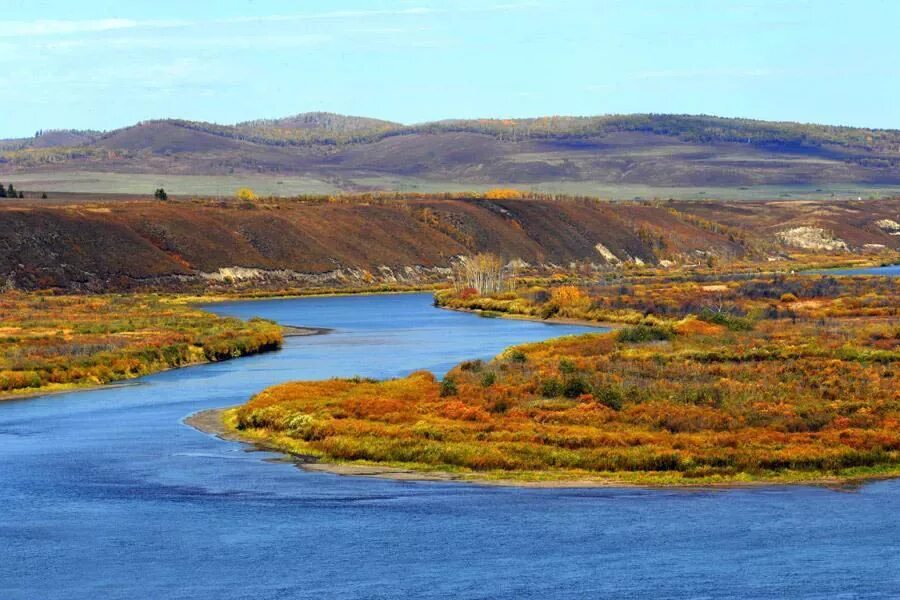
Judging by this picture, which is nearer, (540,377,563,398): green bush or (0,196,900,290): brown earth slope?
(540,377,563,398): green bush

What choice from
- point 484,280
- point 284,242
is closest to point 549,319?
point 484,280

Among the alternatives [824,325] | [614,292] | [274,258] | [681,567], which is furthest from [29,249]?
[681,567]

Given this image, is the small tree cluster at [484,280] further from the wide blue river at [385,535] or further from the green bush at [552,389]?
the wide blue river at [385,535]

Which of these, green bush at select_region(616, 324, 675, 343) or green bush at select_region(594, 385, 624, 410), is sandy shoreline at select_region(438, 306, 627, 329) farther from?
green bush at select_region(594, 385, 624, 410)

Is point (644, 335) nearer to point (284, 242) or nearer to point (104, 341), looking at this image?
point (104, 341)

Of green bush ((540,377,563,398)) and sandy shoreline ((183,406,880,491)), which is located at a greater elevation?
green bush ((540,377,563,398))

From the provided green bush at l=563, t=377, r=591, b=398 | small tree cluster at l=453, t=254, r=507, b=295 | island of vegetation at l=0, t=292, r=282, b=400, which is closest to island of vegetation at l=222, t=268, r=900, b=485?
green bush at l=563, t=377, r=591, b=398

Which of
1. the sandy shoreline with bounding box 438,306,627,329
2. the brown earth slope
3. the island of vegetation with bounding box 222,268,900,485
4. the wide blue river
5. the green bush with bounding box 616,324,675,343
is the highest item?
the brown earth slope
